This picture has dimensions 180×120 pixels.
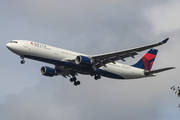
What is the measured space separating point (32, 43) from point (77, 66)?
7786 mm

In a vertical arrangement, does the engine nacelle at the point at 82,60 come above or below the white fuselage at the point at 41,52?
below

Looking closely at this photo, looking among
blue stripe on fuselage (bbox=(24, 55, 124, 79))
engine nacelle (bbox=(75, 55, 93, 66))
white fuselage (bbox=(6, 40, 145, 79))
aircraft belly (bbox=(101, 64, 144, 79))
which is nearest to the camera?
white fuselage (bbox=(6, 40, 145, 79))

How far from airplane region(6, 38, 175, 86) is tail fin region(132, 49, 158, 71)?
1.00m

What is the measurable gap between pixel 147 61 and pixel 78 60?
59.8ft

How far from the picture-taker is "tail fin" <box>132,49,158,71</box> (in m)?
52.7

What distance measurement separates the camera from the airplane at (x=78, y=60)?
3931cm

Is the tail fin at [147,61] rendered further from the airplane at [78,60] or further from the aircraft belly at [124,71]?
the aircraft belly at [124,71]

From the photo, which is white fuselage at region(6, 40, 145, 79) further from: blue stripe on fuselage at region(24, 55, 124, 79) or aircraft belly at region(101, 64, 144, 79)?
aircraft belly at region(101, 64, 144, 79)

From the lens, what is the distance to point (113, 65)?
153 feet

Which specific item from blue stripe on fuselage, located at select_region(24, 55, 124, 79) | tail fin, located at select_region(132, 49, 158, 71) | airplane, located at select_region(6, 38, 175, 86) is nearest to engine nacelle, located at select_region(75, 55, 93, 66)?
airplane, located at select_region(6, 38, 175, 86)

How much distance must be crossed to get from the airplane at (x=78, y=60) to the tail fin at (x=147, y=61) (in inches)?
39.2

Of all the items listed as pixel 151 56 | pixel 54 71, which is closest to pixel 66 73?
pixel 54 71

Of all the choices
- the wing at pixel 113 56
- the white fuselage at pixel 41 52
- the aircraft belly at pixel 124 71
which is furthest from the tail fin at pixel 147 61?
the white fuselage at pixel 41 52

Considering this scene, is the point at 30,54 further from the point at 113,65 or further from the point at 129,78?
the point at 129,78
